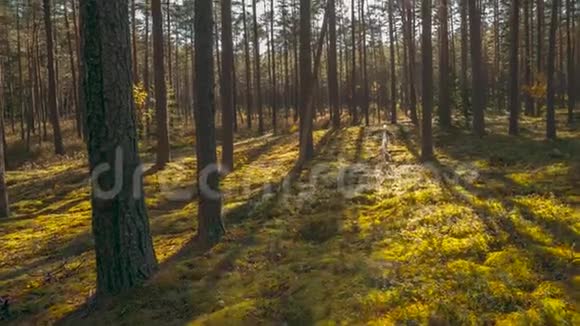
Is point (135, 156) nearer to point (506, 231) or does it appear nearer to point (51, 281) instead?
point (51, 281)

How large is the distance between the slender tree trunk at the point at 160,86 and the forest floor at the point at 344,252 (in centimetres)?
298

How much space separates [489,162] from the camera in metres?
14.0

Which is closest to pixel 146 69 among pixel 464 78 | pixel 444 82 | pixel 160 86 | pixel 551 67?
pixel 160 86

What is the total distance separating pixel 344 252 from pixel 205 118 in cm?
307

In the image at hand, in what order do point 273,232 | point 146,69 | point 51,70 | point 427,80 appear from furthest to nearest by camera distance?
1. point 146,69
2. point 51,70
3. point 427,80
4. point 273,232

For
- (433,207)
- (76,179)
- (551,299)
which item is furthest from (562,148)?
(76,179)

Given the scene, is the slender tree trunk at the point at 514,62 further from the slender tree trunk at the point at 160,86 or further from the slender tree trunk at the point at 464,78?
the slender tree trunk at the point at 160,86

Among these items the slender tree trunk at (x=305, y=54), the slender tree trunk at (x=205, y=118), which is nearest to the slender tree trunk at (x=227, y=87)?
the slender tree trunk at (x=305, y=54)

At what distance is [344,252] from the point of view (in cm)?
738

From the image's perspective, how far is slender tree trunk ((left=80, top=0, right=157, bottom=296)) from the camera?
5867mm

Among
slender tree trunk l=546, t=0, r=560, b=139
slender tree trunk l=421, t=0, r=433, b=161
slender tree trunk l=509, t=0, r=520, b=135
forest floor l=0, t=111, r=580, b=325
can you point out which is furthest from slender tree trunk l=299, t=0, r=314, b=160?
slender tree trunk l=546, t=0, r=560, b=139

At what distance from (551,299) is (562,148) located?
1202 centimetres

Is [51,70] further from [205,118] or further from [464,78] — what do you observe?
[464,78]

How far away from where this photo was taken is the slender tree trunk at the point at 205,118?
7891 millimetres
